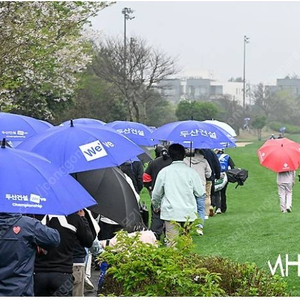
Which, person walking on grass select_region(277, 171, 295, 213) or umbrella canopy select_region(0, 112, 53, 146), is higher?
umbrella canopy select_region(0, 112, 53, 146)

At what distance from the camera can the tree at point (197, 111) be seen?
66.4 metres

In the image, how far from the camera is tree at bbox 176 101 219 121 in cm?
6644

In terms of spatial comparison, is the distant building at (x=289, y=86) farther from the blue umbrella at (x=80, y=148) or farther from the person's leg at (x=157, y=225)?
the blue umbrella at (x=80, y=148)

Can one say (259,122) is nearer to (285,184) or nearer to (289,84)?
(289,84)

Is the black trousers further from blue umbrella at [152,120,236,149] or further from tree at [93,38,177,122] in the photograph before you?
tree at [93,38,177,122]

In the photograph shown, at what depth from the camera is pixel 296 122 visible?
75.0 meters

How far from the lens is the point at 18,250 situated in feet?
18.4

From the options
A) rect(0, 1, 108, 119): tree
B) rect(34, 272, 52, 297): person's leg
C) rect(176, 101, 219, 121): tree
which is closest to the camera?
rect(34, 272, 52, 297): person's leg

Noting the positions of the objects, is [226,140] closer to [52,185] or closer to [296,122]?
[52,185]

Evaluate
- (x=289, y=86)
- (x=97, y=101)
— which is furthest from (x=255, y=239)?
(x=289, y=86)

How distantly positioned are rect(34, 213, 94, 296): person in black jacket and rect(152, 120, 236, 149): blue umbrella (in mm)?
6489

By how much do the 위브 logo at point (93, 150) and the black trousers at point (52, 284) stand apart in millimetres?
1788

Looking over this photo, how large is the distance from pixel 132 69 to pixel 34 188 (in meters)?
50.8

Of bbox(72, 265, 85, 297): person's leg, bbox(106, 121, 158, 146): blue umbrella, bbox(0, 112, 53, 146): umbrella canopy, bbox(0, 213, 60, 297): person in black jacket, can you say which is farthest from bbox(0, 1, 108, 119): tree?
bbox(0, 213, 60, 297): person in black jacket
